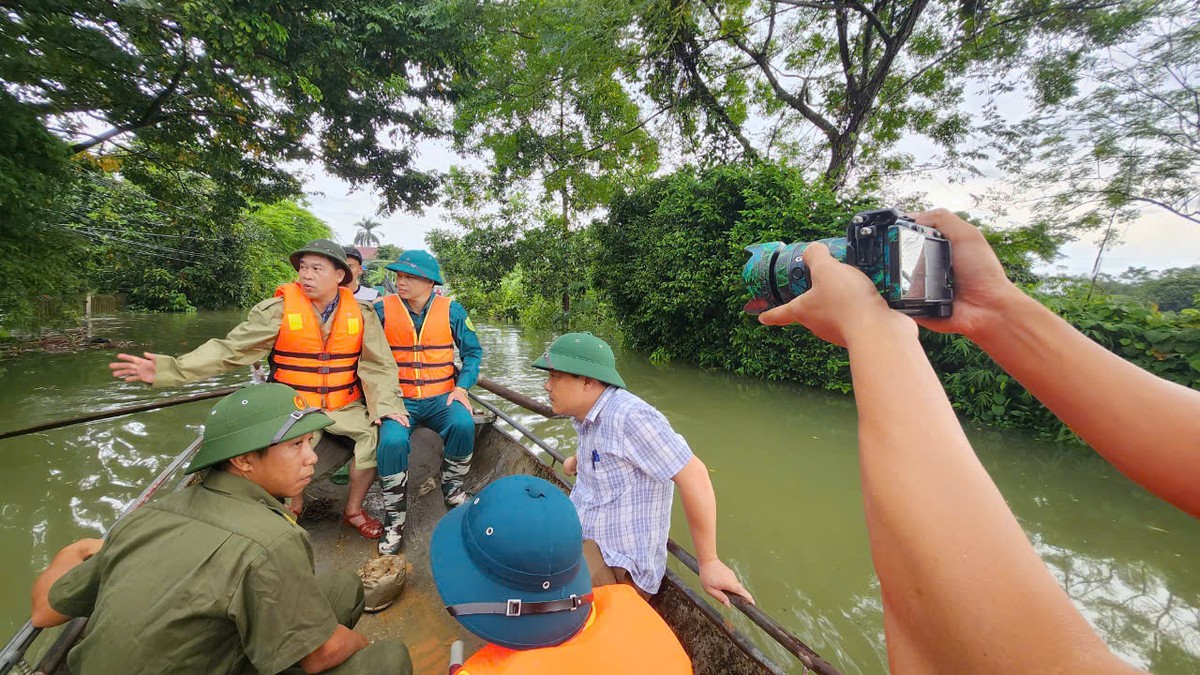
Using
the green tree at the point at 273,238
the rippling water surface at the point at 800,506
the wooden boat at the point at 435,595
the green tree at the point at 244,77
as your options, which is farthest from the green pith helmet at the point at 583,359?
the green tree at the point at 273,238

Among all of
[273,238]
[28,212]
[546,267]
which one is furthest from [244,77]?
[273,238]

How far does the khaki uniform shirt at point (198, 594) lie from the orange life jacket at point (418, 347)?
6.45 feet

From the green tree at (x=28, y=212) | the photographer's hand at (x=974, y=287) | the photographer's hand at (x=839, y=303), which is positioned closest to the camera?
the photographer's hand at (x=839, y=303)

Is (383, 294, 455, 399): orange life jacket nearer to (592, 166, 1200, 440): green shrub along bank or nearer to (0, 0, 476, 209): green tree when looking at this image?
(0, 0, 476, 209): green tree

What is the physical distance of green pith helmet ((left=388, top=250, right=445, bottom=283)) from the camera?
3.26 metres

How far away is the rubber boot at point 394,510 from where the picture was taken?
2.87 meters

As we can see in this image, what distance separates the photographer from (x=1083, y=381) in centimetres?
68

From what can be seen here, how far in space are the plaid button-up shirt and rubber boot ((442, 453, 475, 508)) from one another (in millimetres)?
1555

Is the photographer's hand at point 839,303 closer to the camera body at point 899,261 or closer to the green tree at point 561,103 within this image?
the camera body at point 899,261

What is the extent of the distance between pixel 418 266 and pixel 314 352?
0.87m

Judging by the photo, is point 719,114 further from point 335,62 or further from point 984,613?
point 984,613

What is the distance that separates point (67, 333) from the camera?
1240cm

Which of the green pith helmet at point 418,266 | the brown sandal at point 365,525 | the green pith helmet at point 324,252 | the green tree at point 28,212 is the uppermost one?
the green tree at point 28,212

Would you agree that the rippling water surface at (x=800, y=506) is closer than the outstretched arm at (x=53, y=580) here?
No
